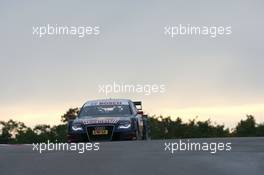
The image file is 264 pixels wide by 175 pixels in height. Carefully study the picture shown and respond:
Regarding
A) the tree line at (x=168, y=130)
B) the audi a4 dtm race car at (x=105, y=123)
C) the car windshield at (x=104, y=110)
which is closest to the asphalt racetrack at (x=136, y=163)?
the audi a4 dtm race car at (x=105, y=123)

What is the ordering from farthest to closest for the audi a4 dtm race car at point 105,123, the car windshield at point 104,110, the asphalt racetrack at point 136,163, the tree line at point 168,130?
1. the tree line at point 168,130
2. the car windshield at point 104,110
3. the audi a4 dtm race car at point 105,123
4. the asphalt racetrack at point 136,163

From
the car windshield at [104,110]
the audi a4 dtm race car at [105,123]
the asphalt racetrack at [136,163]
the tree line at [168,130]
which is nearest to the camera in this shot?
the asphalt racetrack at [136,163]

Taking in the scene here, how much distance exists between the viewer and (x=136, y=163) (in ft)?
40.7

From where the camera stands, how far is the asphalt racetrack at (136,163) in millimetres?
11252

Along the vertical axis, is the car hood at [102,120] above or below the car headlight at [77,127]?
above

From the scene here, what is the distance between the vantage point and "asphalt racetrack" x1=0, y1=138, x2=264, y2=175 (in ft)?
36.9

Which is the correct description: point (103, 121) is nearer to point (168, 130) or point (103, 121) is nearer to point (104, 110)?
point (104, 110)

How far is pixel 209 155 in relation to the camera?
540 inches

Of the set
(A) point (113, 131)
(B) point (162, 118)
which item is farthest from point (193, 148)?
(B) point (162, 118)

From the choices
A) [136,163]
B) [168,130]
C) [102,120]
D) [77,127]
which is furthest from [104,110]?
[168,130]

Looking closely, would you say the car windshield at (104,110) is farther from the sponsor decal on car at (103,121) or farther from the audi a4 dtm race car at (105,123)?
the sponsor decal on car at (103,121)

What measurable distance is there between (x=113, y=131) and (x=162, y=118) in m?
60.9

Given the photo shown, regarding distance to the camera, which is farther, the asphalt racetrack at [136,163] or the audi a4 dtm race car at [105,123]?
the audi a4 dtm race car at [105,123]

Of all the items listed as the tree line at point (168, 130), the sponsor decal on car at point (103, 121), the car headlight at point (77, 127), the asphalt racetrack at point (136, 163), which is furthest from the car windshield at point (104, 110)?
the tree line at point (168, 130)
